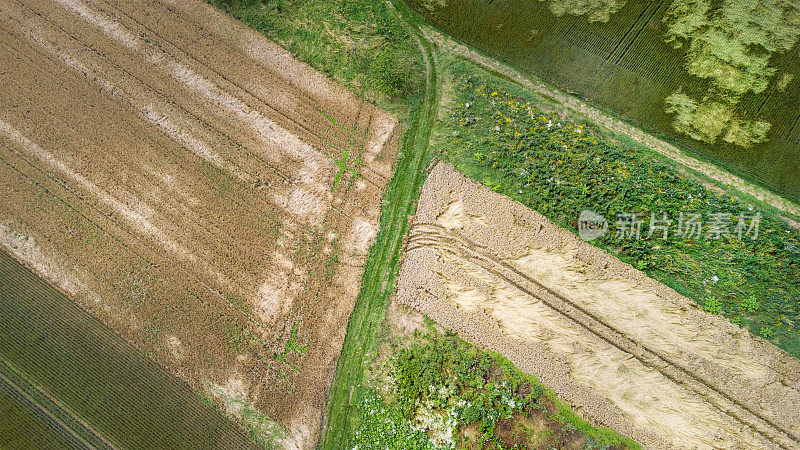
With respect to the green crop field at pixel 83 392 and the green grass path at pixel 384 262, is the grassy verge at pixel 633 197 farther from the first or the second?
the green crop field at pixel 83 392

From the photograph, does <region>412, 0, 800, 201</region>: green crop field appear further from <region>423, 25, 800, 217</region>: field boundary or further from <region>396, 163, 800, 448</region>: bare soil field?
<region>396, 163, 800, 448</region>: bare soil field

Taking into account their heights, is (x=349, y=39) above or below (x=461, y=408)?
above

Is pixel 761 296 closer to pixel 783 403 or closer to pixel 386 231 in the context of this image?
pixel 783 403

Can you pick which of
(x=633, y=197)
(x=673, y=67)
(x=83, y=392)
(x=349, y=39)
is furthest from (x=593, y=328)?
(x=83, y=392)

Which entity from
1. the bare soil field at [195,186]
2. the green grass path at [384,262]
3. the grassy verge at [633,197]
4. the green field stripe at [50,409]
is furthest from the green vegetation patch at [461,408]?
the green field stripe at [50,409]

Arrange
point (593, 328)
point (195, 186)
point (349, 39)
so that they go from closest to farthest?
1. point (593, 328)
2. point (195, 186)
3. point (349, 39)

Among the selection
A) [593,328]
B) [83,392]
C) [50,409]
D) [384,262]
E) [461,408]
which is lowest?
[50,409]

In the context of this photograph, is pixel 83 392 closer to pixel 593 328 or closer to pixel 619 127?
pixel 593 328
